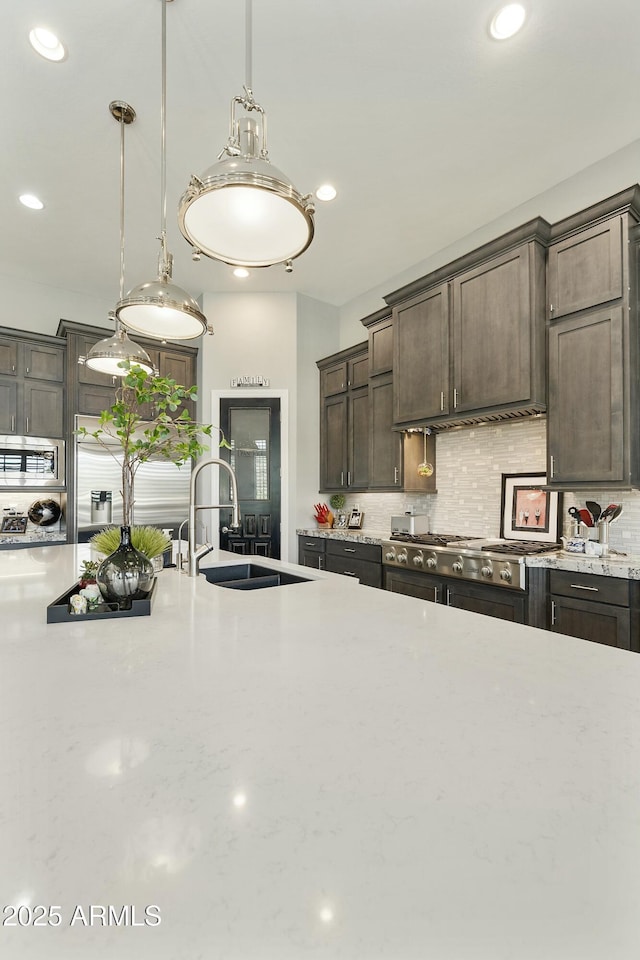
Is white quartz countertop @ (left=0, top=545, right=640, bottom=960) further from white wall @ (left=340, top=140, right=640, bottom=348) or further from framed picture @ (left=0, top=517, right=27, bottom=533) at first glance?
framed picture @ (left=0, top=517, right=27, bottom=533)

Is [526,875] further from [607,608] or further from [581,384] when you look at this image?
[581,384]

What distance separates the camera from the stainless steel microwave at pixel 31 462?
4156mm

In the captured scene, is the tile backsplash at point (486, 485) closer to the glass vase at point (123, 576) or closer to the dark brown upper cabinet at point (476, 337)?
the dark brown upper cabinet at point (476, 337)

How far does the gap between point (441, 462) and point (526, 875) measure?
3.72 metres

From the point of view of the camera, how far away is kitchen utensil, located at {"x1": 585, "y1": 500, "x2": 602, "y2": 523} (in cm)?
277

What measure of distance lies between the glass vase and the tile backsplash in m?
2.57

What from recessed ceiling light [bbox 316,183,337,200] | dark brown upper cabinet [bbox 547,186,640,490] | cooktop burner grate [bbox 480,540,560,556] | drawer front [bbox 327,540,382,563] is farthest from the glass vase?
recessed ceiling light [bbox 316,183,337,200]

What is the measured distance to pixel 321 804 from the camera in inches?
19.1

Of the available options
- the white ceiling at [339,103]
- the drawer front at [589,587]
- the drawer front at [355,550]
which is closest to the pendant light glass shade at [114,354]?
the white ceiling at [339,103]

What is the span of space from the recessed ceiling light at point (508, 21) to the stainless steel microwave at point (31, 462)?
13.8 feet

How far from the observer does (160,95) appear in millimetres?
2500

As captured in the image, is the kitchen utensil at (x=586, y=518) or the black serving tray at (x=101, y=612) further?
the kitchen utensil at (x=586, y=518)

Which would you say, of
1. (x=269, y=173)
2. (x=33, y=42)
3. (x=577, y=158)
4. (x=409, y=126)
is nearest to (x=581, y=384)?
(x=577, y=158)

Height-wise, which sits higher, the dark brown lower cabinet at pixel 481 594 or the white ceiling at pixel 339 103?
the white ceiling at pixel 339 103
